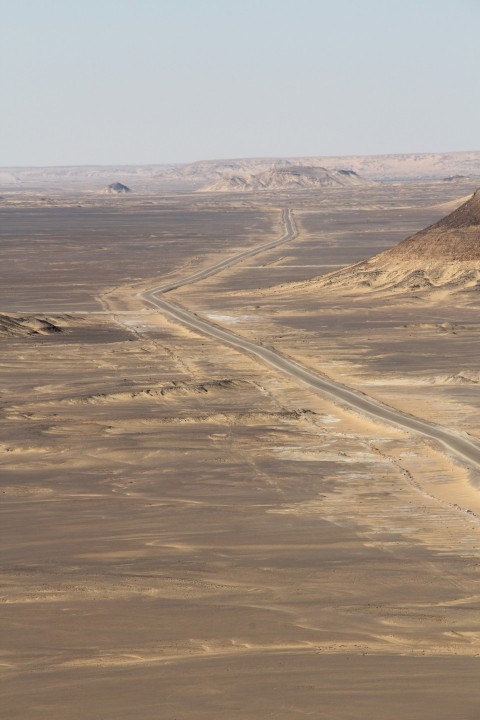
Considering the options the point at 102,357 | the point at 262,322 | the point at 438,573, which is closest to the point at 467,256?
the point at 262,322

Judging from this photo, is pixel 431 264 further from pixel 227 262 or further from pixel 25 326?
pixel 25 326

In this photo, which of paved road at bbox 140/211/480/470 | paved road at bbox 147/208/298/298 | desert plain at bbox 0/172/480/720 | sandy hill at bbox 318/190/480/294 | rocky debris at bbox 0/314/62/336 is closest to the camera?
desert plain at bbox 0/172/480/720

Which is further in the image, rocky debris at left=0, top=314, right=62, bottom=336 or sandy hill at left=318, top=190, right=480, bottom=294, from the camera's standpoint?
sandy hill at left=318, top=190, right=480, bottom=294

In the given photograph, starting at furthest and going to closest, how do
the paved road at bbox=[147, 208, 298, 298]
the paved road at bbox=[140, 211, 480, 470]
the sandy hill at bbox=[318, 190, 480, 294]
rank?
the paved road at bbox=[147, 208, 298, 298], the sandy hill at bbox=[318, 190, 480, 294], the paved road at bbox=[140, 211, 480, 470]

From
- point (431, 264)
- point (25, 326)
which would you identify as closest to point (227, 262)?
point (431, 264)

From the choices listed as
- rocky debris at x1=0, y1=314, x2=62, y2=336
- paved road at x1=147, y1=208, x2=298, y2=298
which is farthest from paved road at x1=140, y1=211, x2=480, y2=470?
rocky debris at x1=0, y1=314, x2=62, y2=336

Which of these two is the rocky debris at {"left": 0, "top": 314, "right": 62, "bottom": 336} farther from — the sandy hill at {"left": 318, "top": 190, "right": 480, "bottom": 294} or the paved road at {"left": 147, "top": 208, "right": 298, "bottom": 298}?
the sandy hill at {"left": 318, "top": 190, "right": 480, "bottom": 294}

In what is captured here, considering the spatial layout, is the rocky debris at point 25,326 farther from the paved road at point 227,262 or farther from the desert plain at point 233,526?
the paved road at point 227,262

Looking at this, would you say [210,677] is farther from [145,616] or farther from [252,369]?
[252,369]

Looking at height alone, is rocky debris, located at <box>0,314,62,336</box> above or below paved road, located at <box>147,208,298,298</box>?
below
